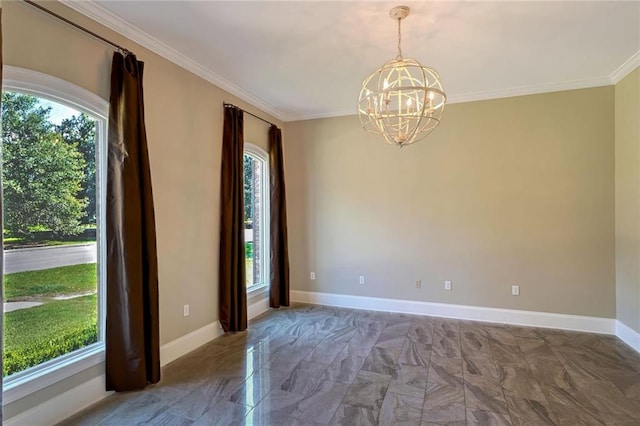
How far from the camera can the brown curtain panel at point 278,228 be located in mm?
5074

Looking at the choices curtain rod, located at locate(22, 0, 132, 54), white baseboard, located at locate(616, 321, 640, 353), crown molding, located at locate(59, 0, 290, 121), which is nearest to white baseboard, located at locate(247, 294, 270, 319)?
crown molding, located at locate(59, 0, 290, 121)

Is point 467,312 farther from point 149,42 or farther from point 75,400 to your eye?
point 149,42

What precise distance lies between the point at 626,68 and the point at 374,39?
9.39 feet

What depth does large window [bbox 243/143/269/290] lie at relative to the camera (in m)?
4.85

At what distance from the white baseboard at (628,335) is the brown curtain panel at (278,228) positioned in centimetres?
417

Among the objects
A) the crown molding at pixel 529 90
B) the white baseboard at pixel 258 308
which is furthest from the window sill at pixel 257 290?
the crown molding at pixel 529 90

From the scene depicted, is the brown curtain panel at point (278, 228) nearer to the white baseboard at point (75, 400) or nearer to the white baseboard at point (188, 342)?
the white baseboard at point (188, 342)

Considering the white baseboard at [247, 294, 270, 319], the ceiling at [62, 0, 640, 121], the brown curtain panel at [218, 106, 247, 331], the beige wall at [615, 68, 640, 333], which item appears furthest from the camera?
the white baseboard at [247, 294, 270, 319]

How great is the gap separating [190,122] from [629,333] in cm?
527

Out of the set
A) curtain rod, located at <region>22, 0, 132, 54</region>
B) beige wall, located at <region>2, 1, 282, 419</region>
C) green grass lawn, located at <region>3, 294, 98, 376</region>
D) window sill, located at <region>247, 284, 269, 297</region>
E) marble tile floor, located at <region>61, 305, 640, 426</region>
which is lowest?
marble tile floor, located at <region>61, 305, 640, 426</region>

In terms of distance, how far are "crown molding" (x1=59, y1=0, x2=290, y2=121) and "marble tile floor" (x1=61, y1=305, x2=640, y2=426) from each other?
2.96 metres

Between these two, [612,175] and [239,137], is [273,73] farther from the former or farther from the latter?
[612,175]

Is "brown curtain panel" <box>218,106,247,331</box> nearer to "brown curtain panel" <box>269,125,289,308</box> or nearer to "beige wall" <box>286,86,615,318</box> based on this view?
"brown curtain panel" <box>269,125,289,308</box>

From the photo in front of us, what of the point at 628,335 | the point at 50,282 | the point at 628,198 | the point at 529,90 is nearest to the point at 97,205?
the point at 50,282
